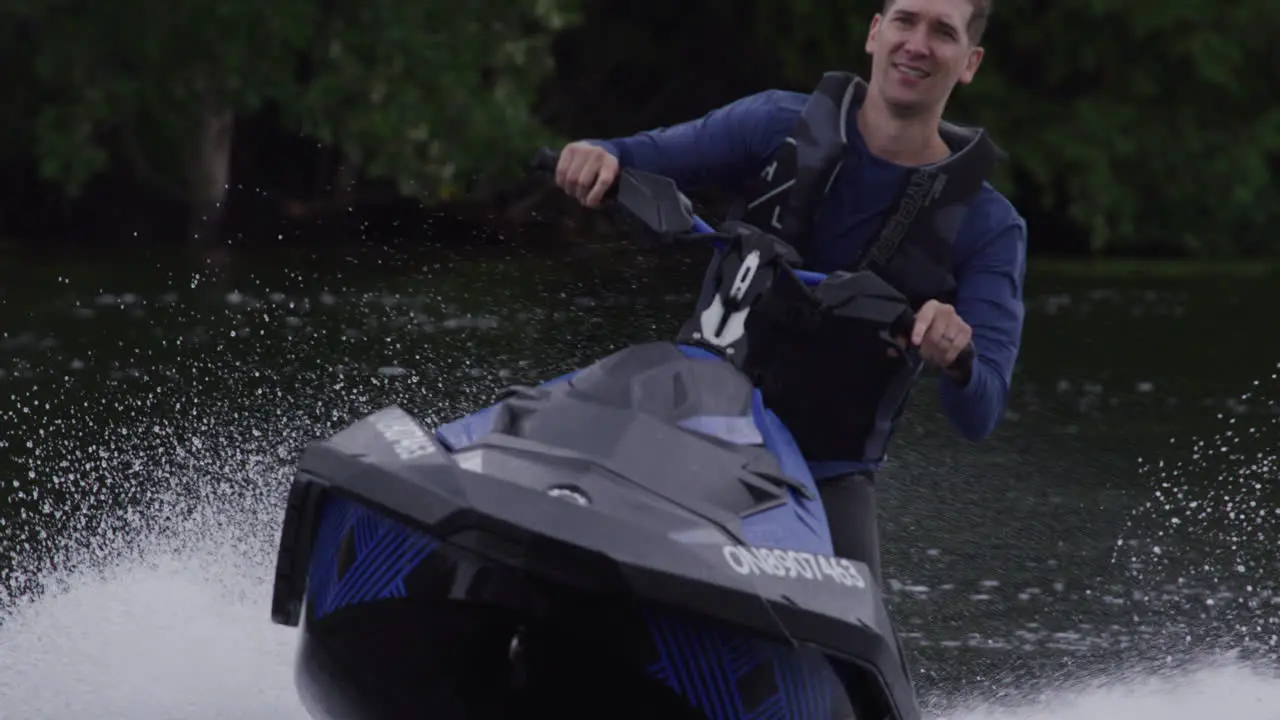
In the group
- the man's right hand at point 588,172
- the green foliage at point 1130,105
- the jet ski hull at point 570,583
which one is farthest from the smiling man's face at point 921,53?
the green foliage at point 1130,105

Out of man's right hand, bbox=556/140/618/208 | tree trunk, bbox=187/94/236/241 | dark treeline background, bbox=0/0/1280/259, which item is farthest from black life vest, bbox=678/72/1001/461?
tree trunk, bbox=187/94/236/241

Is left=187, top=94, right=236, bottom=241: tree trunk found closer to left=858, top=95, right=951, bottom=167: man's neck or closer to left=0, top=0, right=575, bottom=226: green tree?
left=0, top=0, right=575, bottom=226: green tree

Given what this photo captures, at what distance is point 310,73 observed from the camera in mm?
14609

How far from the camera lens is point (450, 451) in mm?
2980

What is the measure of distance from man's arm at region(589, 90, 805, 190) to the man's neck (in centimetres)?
13

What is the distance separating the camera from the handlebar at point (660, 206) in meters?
3.38

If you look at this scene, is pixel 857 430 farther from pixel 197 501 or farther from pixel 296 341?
pixel 296 341

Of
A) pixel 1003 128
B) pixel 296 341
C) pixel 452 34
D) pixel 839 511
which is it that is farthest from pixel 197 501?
pixel 1003 128

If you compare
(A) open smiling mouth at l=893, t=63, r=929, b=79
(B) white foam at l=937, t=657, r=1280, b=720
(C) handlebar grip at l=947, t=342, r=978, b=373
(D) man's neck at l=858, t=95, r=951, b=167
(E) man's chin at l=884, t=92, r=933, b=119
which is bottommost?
(B) white foam at l=937, t=657, r=1280, b=720

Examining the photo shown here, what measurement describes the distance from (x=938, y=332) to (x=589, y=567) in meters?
0.77

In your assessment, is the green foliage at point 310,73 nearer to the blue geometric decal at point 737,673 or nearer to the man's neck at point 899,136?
the man's neck at point 899,136

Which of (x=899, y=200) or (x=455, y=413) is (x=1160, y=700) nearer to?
(x=899, y=200)

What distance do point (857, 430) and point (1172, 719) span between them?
1632 millimetres

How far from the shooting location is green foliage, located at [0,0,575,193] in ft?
45.9
